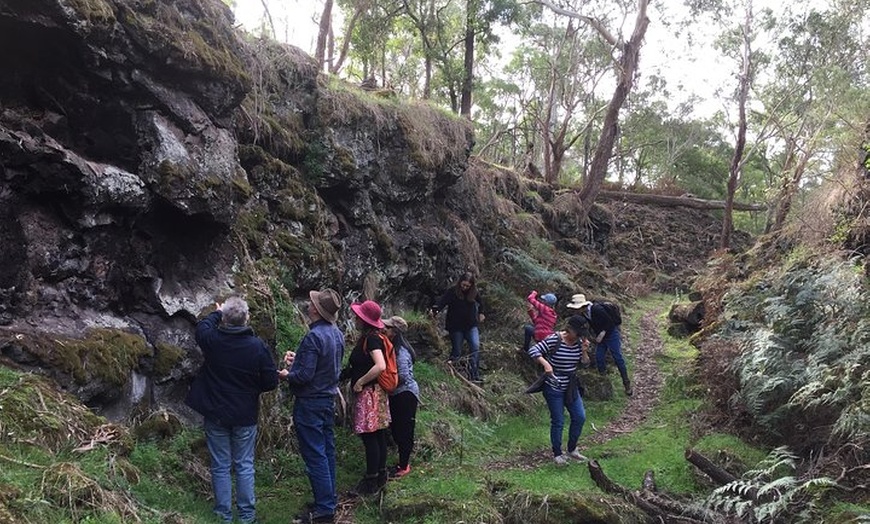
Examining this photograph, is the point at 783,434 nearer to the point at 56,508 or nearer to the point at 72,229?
the point at 56,508

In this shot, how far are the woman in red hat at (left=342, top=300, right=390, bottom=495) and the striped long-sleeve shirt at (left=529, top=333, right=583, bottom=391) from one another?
7.25 ft

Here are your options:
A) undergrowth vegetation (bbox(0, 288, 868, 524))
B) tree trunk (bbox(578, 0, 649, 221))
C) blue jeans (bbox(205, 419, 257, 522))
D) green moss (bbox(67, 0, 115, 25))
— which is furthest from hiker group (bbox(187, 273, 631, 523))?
tree trunk (bbox(578, 0, 649, 221))

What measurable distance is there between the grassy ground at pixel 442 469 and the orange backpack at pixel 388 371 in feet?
3.25

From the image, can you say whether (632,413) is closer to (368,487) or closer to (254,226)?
(368,487)

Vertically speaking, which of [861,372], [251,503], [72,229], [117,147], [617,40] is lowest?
[251,503]

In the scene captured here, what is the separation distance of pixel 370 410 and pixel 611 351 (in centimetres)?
623

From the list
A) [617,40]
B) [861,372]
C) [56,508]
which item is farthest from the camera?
[617,40]

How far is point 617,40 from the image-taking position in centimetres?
2161

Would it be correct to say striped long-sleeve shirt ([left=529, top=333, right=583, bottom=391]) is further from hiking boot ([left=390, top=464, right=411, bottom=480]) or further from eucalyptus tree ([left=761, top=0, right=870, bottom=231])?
eucalyptus tree ([left=761, top=0, right=870, bottom=231])

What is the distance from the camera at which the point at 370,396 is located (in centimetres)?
628

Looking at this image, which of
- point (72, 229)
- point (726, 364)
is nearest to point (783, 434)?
point (726, 364)

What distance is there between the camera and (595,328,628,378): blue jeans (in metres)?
11.1

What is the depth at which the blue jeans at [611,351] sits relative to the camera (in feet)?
36.4

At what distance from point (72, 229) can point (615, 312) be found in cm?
859
